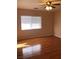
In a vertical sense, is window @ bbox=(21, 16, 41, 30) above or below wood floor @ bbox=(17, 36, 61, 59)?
above

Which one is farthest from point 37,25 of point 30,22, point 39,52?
point 39,52

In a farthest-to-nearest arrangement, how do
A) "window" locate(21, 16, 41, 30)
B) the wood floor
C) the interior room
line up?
1. "window" locate(21, 16, 41, 30)
2. the interior room
3. the wood floor

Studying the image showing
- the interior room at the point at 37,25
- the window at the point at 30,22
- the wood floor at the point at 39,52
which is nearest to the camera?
the wood floor at the point at 39,52

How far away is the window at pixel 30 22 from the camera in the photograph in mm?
8777

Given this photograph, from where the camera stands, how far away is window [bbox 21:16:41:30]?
878cm

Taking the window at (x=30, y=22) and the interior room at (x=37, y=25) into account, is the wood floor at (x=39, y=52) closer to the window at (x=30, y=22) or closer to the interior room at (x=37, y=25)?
the interior room at (x=37, y=25)

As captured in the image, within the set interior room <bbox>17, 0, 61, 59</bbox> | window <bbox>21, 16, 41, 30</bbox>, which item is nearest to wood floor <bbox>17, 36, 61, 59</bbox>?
interior room <bbox>17, 0, 61, 59</bbox>

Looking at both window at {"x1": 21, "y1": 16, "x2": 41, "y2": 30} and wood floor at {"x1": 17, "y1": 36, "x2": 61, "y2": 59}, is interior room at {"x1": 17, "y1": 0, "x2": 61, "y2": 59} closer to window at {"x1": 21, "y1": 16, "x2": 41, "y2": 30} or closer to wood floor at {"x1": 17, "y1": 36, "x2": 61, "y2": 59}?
window at {"x1": 21, "y1": 16, "x2": 41, "y2": 30}

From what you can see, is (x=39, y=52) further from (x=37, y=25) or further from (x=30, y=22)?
(x=37, y=25)

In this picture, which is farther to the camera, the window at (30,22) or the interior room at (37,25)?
the window at (30,22)

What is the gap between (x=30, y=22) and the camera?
30.6 feet

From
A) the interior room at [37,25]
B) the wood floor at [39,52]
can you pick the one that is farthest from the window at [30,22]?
the wood floor at [39,52]
